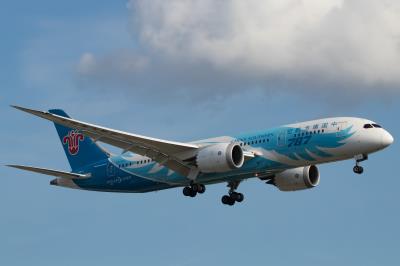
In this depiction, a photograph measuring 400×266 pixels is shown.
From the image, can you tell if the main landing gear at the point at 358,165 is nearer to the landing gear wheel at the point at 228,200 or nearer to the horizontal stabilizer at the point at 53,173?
the landing gear wheel at the point at 228,200

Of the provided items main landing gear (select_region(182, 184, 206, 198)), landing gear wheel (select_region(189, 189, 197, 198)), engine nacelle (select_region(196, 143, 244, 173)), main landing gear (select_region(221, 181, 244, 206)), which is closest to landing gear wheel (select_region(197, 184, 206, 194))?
main landing gear (select_region(182, 184, 206, 198))

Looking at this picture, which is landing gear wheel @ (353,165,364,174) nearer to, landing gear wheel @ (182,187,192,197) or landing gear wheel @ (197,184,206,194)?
landing gear wheel @ (197,184,206,194)

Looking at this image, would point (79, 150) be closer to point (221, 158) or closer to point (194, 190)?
point (194, 190)

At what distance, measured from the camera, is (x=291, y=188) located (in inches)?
2835

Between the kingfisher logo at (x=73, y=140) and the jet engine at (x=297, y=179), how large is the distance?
14.9 m

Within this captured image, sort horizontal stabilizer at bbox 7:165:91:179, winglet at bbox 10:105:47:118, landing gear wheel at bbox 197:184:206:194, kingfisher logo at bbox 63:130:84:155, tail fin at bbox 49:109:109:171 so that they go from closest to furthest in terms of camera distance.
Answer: winglet at bbox 10:105:47:118 → landing gear wheel at bbox 197:184:206:194 → horizontal stabilizer at bbox 7:165:91:179 → tail fin at bbox 49:109:109:171 → kingfisher logo at bbox 63:130:84:155

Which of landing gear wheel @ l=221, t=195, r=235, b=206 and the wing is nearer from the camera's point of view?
the wing

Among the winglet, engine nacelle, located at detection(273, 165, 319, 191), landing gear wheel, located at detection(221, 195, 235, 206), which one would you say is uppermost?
engine nacelle, located at detection(273, 165, 319, 191)

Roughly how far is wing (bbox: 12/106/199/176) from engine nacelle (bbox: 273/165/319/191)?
782 cm

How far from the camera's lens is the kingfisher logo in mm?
76000

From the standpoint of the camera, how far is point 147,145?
2611 inches

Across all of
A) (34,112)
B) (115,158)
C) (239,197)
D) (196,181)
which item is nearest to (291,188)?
(239,197)

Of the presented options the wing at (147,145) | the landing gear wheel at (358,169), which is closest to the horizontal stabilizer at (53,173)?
the wing at (147,145)

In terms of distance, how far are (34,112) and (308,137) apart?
17320mm
